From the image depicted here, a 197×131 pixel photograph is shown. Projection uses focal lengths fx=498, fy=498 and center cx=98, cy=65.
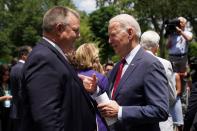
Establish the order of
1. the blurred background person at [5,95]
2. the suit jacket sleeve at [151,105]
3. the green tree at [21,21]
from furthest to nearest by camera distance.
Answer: the green tree at [21,21] → the blurred background person at [5,95] → the suit jacket sleeve at [151,105]

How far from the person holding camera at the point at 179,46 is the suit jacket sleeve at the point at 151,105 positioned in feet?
19.5

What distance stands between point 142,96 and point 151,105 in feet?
0.47

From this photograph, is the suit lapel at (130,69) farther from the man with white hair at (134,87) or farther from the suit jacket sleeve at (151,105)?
the suit jacket sleeve at (151,105)

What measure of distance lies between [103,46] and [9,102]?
35.7m

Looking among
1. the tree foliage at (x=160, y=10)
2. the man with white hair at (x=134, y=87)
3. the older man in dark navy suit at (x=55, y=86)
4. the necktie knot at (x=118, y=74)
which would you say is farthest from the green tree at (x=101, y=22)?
the older man in dark navy suit at (x=55, y=86)

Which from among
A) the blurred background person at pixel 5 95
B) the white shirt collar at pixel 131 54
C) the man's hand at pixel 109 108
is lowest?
the blurred background person at pixel 5 95

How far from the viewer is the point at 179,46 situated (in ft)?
33.9

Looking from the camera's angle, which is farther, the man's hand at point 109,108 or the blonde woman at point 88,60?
the blonde woman at point 88,60

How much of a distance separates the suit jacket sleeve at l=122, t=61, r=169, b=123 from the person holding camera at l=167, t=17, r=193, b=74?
5950 mm

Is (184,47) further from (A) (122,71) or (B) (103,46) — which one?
(B) (103,46)

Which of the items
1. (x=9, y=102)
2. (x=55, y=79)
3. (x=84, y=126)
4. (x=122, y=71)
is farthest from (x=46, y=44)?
(x=9, y=102)

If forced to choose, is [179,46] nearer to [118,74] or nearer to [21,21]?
[118,74]

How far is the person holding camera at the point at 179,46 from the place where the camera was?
10251 millimetres

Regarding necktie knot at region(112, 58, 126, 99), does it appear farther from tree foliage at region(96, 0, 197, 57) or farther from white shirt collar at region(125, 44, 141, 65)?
tree foliage at region(96, 0, 197, 57)
